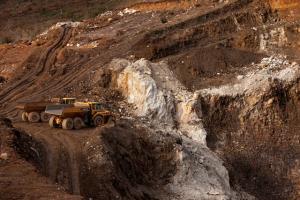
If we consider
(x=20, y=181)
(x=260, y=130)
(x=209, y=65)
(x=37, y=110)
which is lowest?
(x=20, y=181)

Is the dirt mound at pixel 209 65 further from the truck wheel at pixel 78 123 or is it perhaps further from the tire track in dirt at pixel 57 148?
the tire track in dirt at pixel 57 148

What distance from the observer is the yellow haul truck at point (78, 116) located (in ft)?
87.9

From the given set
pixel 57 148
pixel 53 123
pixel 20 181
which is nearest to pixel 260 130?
pixel 53 123

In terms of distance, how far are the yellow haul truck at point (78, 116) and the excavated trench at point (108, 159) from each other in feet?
2.22

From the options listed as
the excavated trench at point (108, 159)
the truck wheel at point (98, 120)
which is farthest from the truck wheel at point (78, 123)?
the excavated trench at point (108, 159)

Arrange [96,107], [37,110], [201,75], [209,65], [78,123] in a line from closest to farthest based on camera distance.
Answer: [78,123] < [96,107] < [37,110] < [201,75] < [209,65]

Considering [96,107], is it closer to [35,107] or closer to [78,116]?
[78,116]

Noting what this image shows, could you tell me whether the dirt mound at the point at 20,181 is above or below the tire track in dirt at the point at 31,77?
below

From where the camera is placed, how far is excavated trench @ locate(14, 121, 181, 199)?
21266mm

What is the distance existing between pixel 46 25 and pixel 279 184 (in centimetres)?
2236

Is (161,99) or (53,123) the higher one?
(161,99)

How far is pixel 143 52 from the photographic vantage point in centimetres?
3447

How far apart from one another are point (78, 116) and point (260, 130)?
9.85m

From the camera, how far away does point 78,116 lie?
27.0 m
